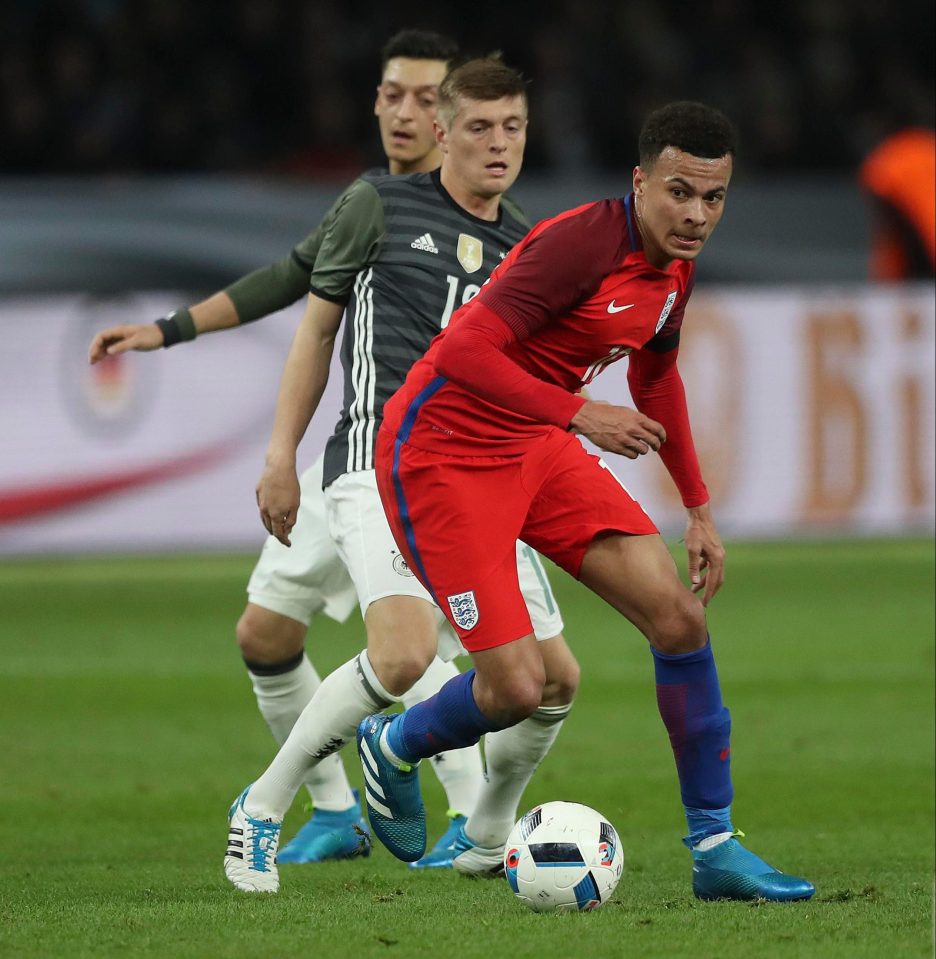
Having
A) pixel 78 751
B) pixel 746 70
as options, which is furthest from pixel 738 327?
pixel 78 751

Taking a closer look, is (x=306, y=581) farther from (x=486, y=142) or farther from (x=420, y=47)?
(x=420, y=47)

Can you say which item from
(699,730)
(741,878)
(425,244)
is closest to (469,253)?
(425,244)

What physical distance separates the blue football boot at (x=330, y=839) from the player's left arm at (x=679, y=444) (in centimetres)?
149

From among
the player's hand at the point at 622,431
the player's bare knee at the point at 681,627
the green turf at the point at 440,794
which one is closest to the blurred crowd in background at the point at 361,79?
the green turf at the point at 440,794

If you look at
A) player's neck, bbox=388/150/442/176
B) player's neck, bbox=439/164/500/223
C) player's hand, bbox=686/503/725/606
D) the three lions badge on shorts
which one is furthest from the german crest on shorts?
the three lions badge on shorts

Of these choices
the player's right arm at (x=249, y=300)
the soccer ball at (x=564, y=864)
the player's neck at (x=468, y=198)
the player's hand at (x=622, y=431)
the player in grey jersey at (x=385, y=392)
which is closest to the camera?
the player's hand at (x=622, y=431)

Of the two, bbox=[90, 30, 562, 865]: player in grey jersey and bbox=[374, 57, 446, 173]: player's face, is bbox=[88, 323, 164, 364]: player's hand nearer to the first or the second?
bbox=[90, 30, 562, 865]: player in grey jersey

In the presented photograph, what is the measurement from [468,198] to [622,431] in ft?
4.97

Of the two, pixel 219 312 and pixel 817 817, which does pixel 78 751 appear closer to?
pixel 219 312

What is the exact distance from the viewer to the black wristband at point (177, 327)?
19.0ft

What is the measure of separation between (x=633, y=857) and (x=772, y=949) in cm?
168

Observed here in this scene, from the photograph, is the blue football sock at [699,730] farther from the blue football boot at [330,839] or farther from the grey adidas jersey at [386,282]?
the blue football boot at [330,839]

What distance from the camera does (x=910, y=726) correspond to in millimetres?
8219

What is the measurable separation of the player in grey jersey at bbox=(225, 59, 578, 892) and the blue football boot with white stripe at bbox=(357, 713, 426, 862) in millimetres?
127
